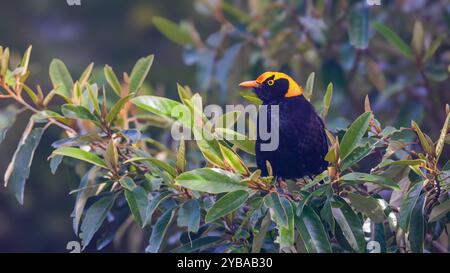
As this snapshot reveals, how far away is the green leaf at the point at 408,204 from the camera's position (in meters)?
2.68

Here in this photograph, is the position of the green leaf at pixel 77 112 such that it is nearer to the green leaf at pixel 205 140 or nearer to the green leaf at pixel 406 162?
the green leaf at pixel 205 140

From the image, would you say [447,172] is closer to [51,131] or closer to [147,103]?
[147,103]

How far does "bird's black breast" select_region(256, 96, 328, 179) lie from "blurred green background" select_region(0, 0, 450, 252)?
310 mm

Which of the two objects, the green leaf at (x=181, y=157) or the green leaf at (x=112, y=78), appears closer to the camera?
the green leaf at (x=181, y=157)

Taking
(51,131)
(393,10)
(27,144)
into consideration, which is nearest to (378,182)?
(27,144)

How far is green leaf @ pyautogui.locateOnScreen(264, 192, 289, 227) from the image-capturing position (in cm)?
258

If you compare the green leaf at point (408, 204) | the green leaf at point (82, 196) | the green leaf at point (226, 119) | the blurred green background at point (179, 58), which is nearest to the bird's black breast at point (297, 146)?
the green leaf at point (226, 119)

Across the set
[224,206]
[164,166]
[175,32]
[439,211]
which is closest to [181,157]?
[164,166]

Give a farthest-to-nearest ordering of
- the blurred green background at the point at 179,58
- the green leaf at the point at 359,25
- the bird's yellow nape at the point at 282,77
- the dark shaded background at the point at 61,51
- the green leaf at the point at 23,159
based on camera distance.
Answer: the dark shaded background at the point at 61,51 < the blurred green background at the point at 179,58 < the green leaf at the point at 359,25 < the bird's yellow nape at the point at 282,77 < the green leaf at the point at 23,159

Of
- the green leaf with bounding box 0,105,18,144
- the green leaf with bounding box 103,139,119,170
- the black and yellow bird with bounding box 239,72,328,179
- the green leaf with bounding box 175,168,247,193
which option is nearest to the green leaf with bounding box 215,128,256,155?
the black and yellow bird with bounding box 239,72,328,179

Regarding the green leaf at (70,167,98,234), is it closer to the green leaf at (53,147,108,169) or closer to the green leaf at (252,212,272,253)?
the green leaf at (53,147,108,169)

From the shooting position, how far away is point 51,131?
5312 mm

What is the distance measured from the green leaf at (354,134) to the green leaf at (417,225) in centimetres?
29

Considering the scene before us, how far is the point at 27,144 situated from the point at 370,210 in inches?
51.3
